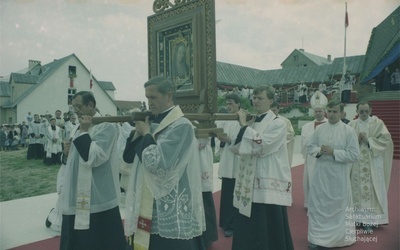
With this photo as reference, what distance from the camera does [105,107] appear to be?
3338 cm

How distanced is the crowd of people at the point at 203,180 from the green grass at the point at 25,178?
3382 mm

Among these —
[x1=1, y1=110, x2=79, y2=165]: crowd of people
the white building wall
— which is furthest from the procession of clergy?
the white building wall

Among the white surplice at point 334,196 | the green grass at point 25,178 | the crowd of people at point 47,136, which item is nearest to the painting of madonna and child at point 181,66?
the white surplice at point 334,196

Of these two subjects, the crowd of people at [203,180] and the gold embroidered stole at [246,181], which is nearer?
the crowd of people at [203,180]

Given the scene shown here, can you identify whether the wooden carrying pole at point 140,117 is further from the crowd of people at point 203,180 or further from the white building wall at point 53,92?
the white building wall at point 53,92

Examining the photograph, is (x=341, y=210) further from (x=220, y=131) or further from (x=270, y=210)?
(x=220, y=131)

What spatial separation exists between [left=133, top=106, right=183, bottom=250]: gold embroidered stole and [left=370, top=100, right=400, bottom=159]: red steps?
11.6 m

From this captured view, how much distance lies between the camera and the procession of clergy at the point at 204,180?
2.68 m

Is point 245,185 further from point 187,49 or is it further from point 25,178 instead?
point 25,178

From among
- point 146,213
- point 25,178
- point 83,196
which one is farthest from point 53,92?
point 146,213

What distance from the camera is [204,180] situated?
15.2ft

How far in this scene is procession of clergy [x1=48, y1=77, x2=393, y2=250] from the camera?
8.80 feet

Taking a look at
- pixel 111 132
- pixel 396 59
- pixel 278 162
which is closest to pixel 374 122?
pixel 278 162

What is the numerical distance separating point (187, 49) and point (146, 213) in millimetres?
1534
